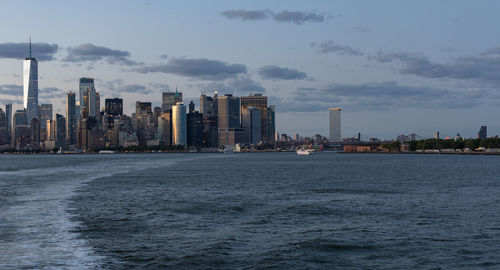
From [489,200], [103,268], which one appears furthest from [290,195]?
[103,268]

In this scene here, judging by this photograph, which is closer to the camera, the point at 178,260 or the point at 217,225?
the point at 178,260

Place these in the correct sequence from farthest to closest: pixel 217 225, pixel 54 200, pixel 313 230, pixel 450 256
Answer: pixel 54 200
pixel 217 225
pixel 313 230
pixel 450 256

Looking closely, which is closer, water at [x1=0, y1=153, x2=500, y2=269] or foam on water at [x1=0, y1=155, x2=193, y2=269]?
foam on water at [x1=0, y1=155, x2=193, y2=269]

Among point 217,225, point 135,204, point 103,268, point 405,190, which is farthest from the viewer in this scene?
point 405,190

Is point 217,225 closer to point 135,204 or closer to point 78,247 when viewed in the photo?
point 78,247

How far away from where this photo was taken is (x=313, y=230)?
33531mm

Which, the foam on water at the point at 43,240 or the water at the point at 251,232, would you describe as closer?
the foam on water at the point at 43,240

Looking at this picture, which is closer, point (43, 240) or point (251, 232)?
point (43, 240)

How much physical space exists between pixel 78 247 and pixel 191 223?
1022 centimetres

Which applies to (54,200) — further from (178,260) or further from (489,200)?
(489,200)

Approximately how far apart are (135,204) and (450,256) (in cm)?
3252

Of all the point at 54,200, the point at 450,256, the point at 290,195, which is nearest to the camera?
the point at 450,256

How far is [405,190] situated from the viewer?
6588 centimetres

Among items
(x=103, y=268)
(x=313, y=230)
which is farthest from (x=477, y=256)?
(x=103, y=268)
